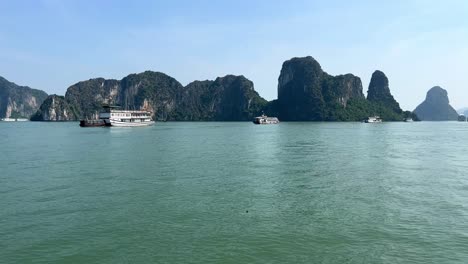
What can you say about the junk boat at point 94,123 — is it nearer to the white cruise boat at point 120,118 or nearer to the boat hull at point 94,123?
the boat hull at point 94,123

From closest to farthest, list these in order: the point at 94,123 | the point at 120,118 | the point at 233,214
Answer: the point at 233,214, the point at 120,118, the point at 94,123

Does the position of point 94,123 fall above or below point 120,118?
below

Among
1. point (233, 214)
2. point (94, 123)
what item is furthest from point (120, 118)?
point (233, 214)

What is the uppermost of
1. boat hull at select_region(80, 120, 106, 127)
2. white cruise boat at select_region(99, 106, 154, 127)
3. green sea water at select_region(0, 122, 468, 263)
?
white cruise boat at select_region(99, 106, 154, 127)

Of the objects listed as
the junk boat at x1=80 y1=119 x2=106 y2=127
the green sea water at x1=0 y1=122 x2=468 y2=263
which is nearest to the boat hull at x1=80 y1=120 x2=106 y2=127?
the junk boat at x1=80 y1=119 x2=106 y2=127

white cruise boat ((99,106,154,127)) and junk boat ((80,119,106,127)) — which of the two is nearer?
white cruise boat ((99,106,154,127))

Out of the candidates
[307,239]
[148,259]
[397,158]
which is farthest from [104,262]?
[397,158]

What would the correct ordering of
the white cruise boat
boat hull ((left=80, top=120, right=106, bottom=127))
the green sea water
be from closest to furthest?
the green sea water → the white cruise boat → boat hull ((left=80, top=120, right=106, bottom=127))

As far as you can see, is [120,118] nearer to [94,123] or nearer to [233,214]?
[94,123]

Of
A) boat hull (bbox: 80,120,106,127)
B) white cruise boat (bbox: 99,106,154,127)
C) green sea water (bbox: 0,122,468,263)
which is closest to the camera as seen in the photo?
green sea water (bbox: 0,122,468,263)

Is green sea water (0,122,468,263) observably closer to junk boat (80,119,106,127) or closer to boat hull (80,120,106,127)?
boat hull (80,120,106,127)

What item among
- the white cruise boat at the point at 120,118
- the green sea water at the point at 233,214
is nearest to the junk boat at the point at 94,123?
the white cruise boat at the point at 120,118

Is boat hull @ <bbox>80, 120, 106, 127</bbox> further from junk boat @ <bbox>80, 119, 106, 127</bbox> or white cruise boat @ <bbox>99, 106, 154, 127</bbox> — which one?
white cruise boat @ <bbox>99, 106, 154, 127</bbox>

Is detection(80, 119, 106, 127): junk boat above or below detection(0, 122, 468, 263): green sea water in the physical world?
above
